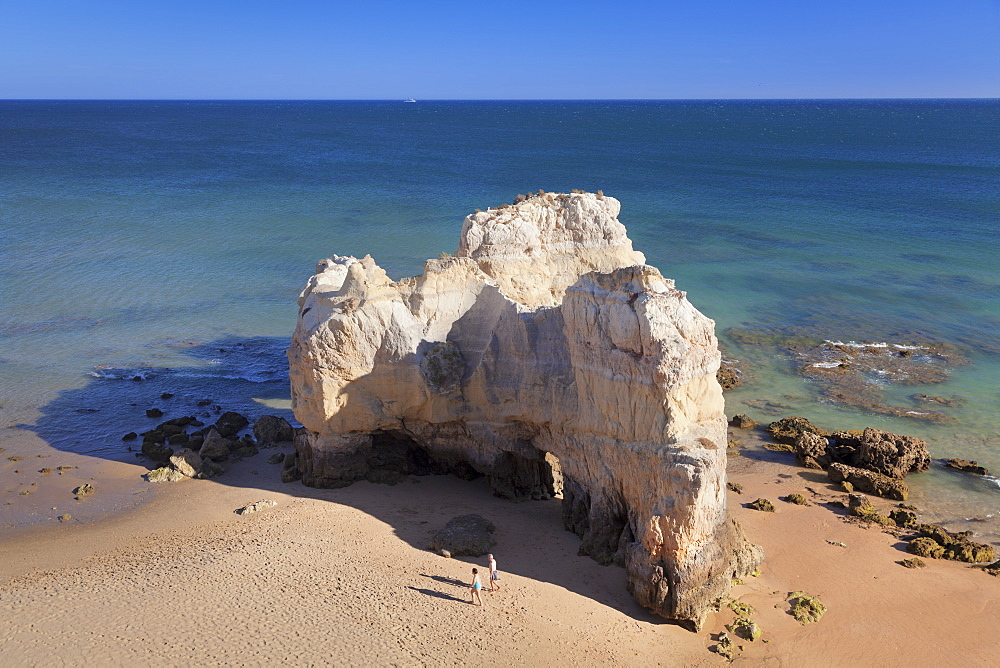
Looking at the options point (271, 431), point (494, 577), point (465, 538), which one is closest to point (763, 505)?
point (465, 538)

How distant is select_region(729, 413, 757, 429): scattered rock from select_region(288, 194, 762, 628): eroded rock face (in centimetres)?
565

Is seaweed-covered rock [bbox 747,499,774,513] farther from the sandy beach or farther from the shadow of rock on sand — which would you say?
the shadow of rock on sand

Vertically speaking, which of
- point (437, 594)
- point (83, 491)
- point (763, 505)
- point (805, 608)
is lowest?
point (83, 491)

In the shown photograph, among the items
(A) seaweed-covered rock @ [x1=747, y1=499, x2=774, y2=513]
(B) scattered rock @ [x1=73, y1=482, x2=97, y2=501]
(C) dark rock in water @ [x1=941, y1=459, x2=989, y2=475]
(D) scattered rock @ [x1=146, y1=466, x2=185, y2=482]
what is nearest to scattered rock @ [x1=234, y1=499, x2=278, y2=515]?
(D) scattered rock @ [x1=146, y1=466, x2=185, y2=482]

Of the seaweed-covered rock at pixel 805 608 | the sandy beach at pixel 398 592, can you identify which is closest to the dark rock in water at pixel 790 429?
the sandy beach at pixel 398 592

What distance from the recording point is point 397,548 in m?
14.9

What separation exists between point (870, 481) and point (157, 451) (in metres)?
17.6

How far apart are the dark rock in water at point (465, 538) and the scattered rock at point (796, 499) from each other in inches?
292

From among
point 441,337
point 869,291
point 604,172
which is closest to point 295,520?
point 441,337

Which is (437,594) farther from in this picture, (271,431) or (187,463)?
(271,431)

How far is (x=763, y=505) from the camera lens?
18.0m

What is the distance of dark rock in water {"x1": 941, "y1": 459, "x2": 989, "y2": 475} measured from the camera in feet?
66.0

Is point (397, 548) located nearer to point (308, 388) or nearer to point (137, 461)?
point (308, 388)

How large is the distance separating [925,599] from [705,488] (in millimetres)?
5537
